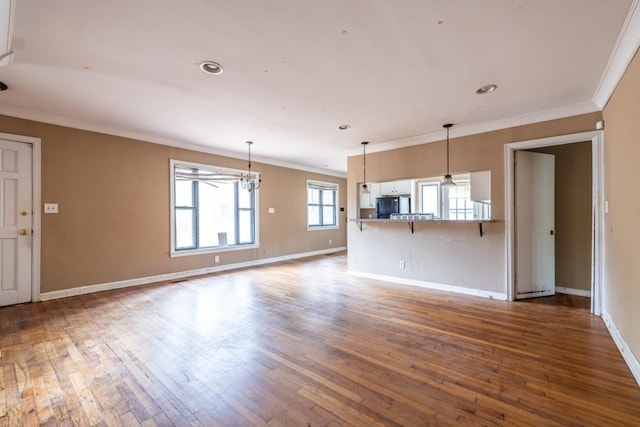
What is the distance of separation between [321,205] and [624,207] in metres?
6.79

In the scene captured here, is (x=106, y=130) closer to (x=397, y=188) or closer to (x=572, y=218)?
(x=397, y=188)

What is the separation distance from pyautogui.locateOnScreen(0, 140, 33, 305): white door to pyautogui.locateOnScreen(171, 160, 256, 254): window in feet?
6.17

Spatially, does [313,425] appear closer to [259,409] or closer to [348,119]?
[259,409]

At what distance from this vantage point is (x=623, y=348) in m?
2.40

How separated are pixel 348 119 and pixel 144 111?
105 inches

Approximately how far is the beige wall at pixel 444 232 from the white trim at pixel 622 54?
0.66m

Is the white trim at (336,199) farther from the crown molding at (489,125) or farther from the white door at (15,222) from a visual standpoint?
the white door at (15,222)

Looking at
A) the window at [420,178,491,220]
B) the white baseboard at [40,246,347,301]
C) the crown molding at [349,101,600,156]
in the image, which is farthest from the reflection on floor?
the white baseboard at [40,246,347,301]

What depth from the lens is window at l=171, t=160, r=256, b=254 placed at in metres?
5.46

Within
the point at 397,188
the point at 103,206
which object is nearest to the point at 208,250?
the point at 103,206

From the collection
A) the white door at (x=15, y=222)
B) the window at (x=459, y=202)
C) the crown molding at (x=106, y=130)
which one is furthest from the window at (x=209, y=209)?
the window at (x=459, y=202)

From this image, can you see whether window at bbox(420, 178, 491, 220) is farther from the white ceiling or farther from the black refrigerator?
the white ceiling

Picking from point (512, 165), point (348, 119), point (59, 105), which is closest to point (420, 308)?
point (512, 165)

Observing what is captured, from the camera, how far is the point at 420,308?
3623mm
